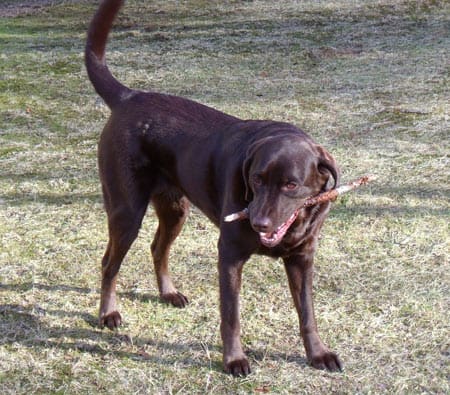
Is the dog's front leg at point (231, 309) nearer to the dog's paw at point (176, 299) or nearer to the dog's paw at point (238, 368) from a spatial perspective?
the dog's paw at point (238, 368)

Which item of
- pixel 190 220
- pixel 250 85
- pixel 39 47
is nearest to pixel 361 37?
pixel 250 85

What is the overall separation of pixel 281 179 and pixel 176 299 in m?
1.35

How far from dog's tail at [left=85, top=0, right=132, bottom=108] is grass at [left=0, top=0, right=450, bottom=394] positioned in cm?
110

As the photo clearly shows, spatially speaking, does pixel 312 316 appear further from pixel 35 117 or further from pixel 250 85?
pixel 250 85

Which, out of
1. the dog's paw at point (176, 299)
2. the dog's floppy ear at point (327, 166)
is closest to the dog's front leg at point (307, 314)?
the dog's floppy ear at point (327, 166)

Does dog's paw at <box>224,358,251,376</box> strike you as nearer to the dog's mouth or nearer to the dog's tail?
the dog's mouth

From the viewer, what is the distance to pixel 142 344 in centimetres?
347

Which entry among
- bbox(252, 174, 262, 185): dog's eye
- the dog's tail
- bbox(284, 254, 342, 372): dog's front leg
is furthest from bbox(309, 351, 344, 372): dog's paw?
the dog's tail

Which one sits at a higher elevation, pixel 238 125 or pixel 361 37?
pixel 238 125

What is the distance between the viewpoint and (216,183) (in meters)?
3.23

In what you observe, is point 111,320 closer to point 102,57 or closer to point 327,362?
point 327,362

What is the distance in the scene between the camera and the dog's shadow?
3.34 metres

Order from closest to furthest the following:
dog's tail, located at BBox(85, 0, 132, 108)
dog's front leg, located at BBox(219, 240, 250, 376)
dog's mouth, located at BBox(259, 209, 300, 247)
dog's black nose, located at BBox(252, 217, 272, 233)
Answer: dog's black nose, located at BBox(252, 217, 272, 233) → dog's mouth, located at BBox(259, 209, 300, 247) → dog's front leg, located at BBox(219, 240, 250, 376) → dog's tail, located at BBox(85, 0, 132, 108)

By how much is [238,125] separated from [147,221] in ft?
5.72
